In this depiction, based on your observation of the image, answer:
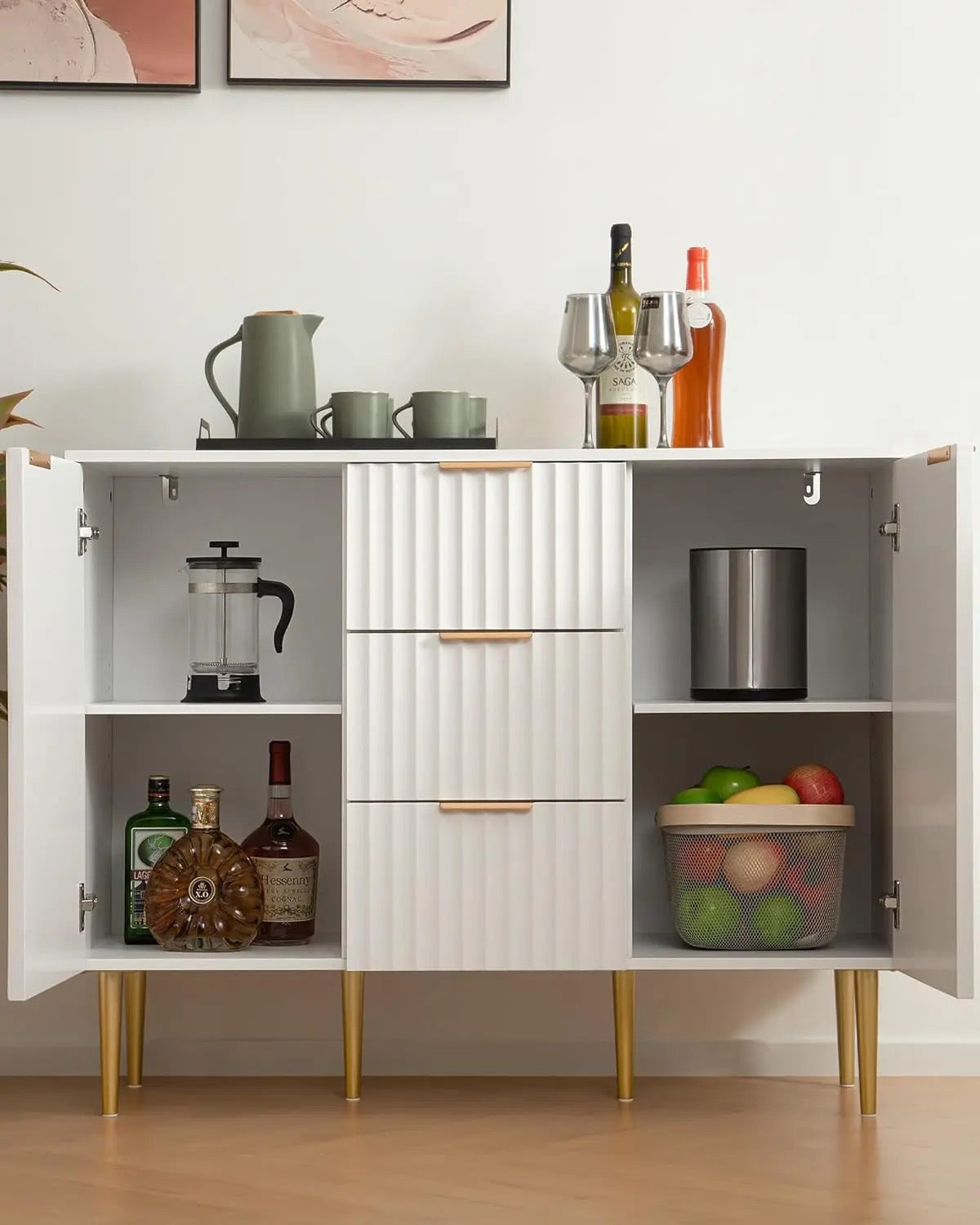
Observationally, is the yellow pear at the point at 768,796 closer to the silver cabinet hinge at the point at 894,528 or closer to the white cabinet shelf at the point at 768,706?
the white cabinet shelf at the point at 768,706

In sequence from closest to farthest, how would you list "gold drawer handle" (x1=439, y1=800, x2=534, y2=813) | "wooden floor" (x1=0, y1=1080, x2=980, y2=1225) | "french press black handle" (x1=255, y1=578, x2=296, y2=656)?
"wooden floor" (x1=0, y1=1080, x2=980, y2=1225)
"gold drawer handle" (x1=439, y1=800, x2=534, y2=813)
"french press black handle" (x1=255, y1=578, x2=296, y2=656)

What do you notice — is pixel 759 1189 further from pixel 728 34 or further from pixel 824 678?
pixel 728 34

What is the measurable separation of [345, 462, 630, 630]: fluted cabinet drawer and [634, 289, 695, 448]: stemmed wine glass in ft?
0.59

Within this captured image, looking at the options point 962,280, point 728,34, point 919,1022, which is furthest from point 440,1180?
point 728,34

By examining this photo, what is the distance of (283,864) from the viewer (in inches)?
89.2

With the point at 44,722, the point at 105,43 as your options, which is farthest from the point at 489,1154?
the point at 105,43

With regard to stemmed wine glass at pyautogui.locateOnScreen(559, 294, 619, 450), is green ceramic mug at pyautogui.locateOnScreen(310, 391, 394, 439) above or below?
below

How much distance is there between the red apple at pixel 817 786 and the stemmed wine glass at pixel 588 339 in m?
0.62

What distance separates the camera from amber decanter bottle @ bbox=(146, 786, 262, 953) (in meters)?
2.19

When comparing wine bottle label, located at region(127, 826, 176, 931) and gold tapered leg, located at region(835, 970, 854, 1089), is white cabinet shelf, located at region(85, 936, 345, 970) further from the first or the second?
gold tapered leg, located at region(835, 970, 854, 1089)

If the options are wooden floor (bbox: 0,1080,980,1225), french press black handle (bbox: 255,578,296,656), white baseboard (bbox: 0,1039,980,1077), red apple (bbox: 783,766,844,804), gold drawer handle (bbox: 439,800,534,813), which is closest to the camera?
wooden floor (bbox: 0,1080,980,1225)

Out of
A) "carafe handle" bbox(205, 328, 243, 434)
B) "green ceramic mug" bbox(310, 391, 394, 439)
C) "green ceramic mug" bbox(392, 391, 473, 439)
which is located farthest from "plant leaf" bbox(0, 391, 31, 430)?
"green ceramic mug" bbox(392, 391, 473, 439)

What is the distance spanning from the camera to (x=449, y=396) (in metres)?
2.20

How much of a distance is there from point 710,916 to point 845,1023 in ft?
1.08
